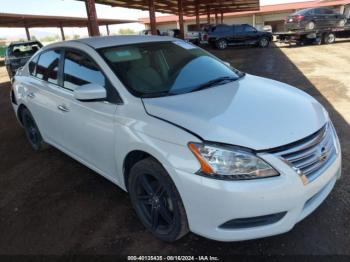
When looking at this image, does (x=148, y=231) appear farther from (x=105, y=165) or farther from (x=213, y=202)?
(x=213, y=202)

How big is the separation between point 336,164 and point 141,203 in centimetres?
170

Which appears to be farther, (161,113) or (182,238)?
(182,238)

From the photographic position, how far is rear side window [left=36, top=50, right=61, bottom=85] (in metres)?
4.04

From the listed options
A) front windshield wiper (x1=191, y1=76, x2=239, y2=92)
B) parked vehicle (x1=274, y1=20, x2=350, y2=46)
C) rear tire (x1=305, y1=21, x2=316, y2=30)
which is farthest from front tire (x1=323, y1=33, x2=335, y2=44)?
front windshield wiper (x1=191, y1=76, x2=239, y2=92)

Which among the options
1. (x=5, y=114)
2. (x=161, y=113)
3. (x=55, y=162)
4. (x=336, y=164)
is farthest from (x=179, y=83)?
(x=5, y=114)

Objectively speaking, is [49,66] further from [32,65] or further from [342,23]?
[342,23]

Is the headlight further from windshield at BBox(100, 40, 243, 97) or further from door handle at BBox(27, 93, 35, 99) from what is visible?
door handle at BBox(27, 93, 35, 99)

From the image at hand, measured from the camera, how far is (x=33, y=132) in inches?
202

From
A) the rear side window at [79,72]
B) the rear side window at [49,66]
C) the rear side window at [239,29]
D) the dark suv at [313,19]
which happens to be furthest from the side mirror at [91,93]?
the rear side window at [239,29]

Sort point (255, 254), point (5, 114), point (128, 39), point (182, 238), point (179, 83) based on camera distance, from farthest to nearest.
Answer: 1. point (5, 114)
2. point (128, 39)
3. point (179, 83)
4. point (182, 238)
5. point (255, 254)

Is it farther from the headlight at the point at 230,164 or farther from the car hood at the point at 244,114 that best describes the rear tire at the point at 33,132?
the headlight at the point at 230,164

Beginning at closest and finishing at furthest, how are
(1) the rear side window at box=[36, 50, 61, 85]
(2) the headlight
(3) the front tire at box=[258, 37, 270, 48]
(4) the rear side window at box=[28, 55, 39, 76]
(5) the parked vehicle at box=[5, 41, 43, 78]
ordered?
(2) the headlight < (1) the rear side window at box=[36, 50, 61, 85] < (4) the rear side window at box=[28, 55, 39, 76] < (5) the parked vehicle at box=[5, 41, 43, 78] < (3) the front tire at box=[258, 37, 270, 48]

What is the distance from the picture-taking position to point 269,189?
222cm

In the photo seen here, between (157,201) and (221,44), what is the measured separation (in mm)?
22195
